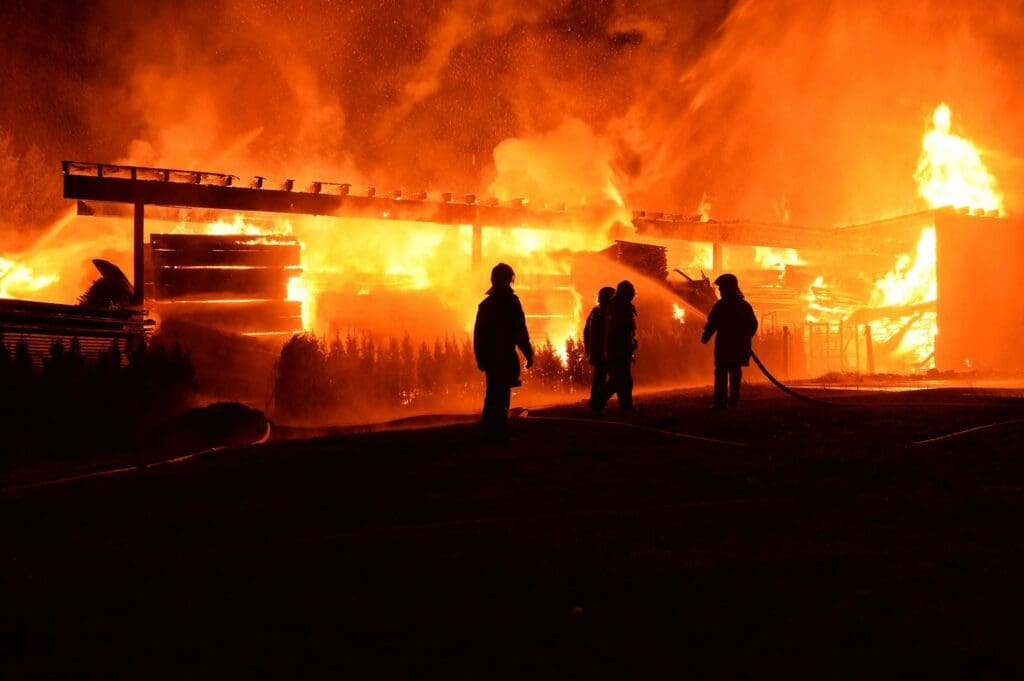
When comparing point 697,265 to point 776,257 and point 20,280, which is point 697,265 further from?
point 20,280

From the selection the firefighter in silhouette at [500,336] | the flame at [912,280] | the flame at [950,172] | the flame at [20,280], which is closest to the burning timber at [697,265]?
the flame at [912,280]

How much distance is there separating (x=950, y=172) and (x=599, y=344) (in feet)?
96.7

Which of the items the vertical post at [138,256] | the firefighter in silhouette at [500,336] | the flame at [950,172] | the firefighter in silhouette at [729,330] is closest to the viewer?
the firefighter in silhouette at [500,336]

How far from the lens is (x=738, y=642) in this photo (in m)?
3.54

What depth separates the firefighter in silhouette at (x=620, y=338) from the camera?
11.6 metres

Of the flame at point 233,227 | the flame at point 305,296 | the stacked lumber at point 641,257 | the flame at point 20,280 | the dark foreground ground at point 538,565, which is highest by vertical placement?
the flame at point 233,227

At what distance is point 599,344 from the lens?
12.3 meters

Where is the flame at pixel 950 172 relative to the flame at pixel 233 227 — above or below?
above

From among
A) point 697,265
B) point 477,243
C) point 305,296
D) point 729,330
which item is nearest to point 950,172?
point 697,265

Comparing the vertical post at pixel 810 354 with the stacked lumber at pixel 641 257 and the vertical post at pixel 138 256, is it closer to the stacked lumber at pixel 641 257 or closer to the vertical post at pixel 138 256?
the stacked lumber at pixel 641 257

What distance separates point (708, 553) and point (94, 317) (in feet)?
50.3

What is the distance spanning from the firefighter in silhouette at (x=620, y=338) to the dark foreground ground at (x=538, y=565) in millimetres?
3093

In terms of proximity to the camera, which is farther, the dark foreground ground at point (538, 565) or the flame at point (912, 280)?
the flame at point (912, 280)

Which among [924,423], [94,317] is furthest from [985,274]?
[94,317]
